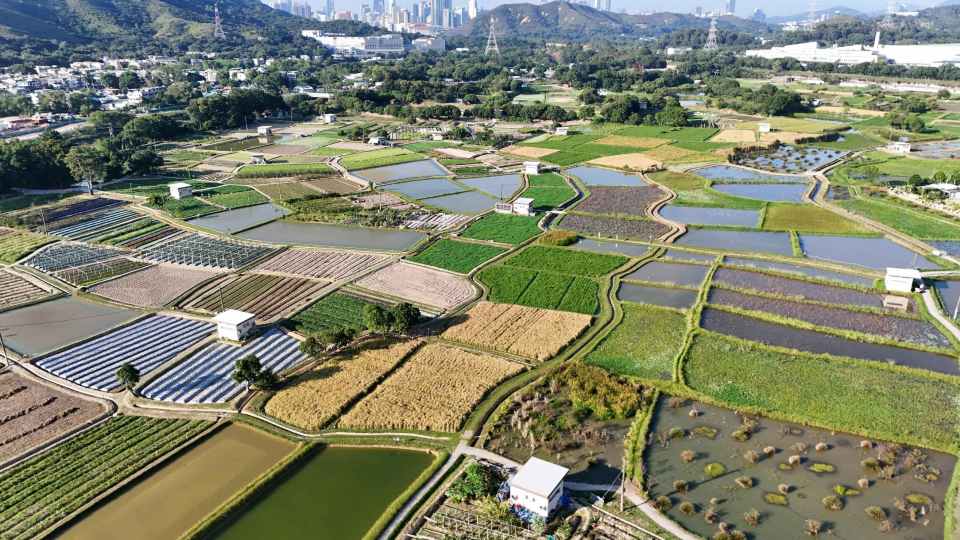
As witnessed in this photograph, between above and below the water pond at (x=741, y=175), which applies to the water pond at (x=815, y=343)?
below

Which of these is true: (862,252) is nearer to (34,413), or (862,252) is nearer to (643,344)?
(643,344)

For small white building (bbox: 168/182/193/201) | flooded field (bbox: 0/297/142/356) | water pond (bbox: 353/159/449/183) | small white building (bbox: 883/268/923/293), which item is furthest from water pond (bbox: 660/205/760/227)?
small white building (bbox: 168/182/193/201)

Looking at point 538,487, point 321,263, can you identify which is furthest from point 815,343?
point 321,263

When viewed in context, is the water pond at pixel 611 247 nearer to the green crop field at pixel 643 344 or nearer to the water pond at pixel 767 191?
the green crop field at pixel 643 344

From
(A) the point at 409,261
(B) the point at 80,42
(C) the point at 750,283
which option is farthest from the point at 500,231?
(B) the point at 80,42

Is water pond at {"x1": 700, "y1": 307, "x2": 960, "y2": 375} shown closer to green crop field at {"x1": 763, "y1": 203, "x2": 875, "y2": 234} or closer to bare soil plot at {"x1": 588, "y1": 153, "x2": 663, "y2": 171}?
green crop field at {"x1": 763, "y1": 203, "x2": 875, "y2": 234}

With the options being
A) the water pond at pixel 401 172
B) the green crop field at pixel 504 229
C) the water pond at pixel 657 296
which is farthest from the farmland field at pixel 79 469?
the water pond at pixel 401 172
